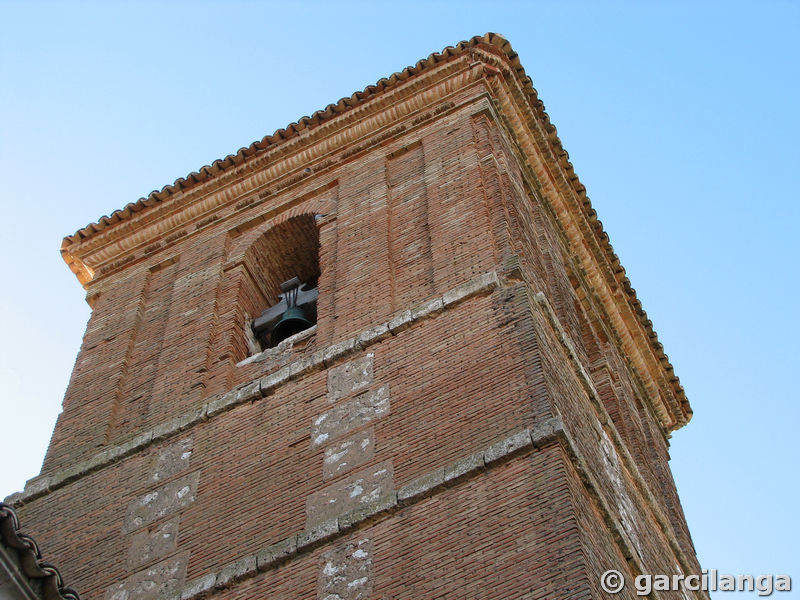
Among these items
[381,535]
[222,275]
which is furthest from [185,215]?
[381,535]

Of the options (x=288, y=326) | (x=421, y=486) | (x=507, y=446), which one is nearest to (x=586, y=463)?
(x=507, y=446)

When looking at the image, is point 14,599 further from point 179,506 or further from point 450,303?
point 450,303

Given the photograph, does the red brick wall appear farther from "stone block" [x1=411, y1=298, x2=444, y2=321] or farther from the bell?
the bell

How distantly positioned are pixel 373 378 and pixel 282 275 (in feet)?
14.3

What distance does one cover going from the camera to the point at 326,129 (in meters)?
15.8

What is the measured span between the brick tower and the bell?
26 mm

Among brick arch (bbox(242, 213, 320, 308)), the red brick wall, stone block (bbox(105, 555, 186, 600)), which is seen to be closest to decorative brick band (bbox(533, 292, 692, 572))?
the red brick wall

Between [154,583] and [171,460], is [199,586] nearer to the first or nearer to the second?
[154,583]

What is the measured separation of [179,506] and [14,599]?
9.39 feet

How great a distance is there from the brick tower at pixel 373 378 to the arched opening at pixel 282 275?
0.10ft

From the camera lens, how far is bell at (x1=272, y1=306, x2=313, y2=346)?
44.4 feet

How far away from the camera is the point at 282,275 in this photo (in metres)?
15.1

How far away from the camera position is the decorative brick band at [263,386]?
36.9 ft

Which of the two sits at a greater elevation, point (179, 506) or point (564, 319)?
point (564, 319)
